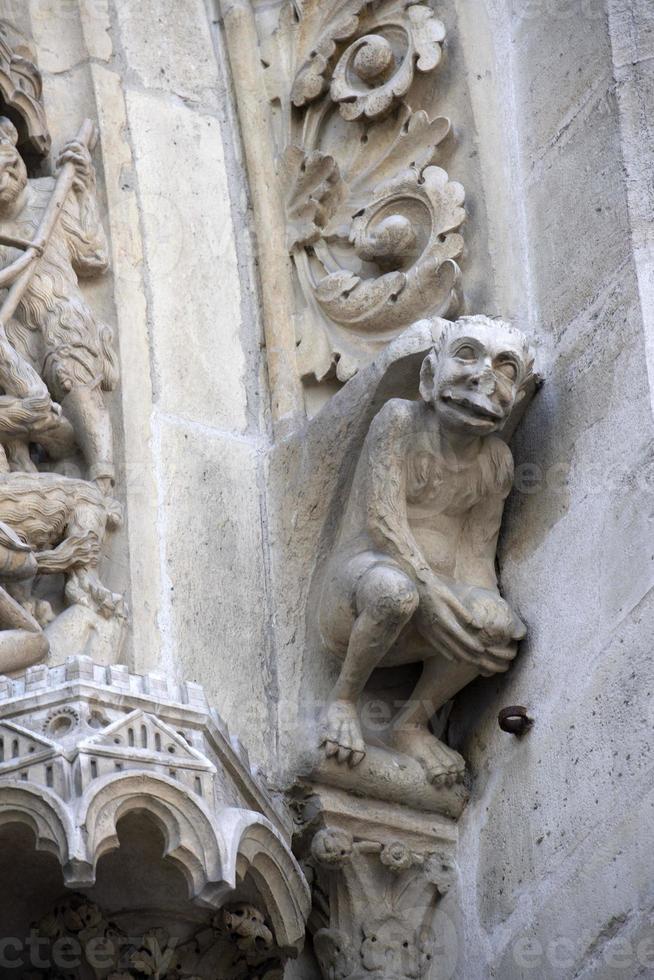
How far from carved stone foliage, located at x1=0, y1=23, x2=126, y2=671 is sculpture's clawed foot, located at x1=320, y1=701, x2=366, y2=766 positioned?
0.40m

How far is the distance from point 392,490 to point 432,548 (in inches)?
5.4

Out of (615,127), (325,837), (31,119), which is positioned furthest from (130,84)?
(325,837)

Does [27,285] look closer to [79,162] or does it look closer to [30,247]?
[30,247]

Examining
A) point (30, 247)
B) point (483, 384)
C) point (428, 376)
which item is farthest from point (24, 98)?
point (483, 384)

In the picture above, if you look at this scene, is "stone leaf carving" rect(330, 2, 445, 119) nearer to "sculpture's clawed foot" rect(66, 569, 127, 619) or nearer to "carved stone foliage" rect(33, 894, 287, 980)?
"sculpture's clawed foot" rect(66, 569, 127, 619)

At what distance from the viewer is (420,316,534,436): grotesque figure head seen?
416 cm

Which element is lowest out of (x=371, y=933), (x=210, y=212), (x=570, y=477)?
(x=371, y=933)

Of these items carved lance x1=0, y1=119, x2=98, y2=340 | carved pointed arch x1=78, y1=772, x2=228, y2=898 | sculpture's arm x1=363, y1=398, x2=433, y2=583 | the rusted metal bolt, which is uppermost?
carved lance x1=0, y1=119, x2=98, y2=340

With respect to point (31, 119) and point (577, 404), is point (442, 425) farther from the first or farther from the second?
point (31, 119)

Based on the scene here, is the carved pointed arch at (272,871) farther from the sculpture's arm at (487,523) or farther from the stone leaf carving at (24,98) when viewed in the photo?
the stone leaf carving at (24,98)

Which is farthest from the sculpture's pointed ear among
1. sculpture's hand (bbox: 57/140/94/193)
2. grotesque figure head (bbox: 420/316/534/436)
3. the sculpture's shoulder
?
sculpture's hand (bbox: 57/140/94/193)

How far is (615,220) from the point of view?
4.30 metres

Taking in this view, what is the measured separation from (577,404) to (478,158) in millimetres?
624

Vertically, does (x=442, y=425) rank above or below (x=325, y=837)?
above
